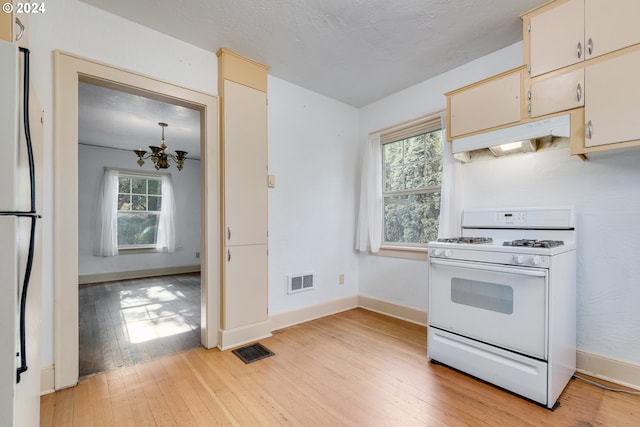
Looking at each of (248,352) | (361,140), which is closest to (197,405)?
(248,352)

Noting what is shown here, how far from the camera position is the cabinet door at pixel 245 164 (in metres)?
2.63

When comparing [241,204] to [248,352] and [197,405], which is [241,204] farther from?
[197,405]

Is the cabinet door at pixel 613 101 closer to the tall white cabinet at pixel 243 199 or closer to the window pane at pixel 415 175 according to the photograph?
the window pane at pixel 415 175

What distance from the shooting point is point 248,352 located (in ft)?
8.09

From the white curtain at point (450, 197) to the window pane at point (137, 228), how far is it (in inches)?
233

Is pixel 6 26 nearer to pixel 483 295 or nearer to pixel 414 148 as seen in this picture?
pixel 483 295

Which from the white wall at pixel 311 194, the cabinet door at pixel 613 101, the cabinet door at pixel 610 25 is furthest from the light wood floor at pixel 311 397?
the cabinet door at pixel 610 25

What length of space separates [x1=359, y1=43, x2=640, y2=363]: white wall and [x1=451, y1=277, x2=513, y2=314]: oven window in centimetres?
75

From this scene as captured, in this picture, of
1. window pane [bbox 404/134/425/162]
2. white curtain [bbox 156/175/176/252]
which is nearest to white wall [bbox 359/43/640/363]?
window pane [bbox 404/134/425/162]

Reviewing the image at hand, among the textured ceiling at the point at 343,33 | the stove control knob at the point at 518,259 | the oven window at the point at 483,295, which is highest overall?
the textured ceiling at the point at 343,33

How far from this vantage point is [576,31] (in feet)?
6.13

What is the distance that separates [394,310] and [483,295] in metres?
1.49

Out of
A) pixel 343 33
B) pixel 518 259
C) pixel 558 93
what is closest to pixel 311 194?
pixel 343 33

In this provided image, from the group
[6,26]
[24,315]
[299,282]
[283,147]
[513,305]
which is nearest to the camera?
[24,315]
